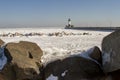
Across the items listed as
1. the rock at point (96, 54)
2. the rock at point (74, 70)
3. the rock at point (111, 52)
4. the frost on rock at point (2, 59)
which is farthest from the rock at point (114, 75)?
the frost on rock at point (2, 59)

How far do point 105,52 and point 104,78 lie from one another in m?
0.87

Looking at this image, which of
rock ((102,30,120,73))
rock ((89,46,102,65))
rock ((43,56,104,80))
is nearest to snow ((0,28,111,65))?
rock ((43,56,104,80))

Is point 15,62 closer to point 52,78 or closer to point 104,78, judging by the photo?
point 52,78

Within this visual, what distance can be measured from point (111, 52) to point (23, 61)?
318 centimetres

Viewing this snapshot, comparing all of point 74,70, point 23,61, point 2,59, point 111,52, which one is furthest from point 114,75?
point 2,59

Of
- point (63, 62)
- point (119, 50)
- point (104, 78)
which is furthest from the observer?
point (63, 62)

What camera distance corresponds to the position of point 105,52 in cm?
930

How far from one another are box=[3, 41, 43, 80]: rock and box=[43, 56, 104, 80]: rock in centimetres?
56

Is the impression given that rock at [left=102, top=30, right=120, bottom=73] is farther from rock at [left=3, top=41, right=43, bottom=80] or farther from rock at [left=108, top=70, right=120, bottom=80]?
rock at [left=3, top=41, right=43, bottom=80]

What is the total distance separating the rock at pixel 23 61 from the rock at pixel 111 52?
2499mm

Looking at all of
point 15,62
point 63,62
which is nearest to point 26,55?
point 15,62

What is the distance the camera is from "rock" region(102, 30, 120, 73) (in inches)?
Result: 336

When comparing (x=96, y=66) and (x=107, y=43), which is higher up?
(x=107, y=43)

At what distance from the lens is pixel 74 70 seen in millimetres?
9234
